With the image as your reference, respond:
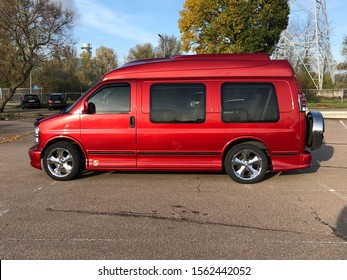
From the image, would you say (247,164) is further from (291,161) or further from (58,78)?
(58,78)

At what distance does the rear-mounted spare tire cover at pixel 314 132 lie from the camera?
5.97 metres

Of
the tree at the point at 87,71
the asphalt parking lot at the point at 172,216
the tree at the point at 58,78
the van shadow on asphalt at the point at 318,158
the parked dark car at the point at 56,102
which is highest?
the tree at the point at 87,71

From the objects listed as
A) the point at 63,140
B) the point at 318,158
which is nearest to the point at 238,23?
the point at 318,158

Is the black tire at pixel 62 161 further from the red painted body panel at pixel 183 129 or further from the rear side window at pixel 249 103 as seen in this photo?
the rear side window at pixel 249 103

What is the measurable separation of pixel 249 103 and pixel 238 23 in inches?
884

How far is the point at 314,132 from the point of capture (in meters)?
5.98

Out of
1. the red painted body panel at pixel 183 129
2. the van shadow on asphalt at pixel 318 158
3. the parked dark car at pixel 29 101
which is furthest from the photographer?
the parked dark car at pixel 29 101

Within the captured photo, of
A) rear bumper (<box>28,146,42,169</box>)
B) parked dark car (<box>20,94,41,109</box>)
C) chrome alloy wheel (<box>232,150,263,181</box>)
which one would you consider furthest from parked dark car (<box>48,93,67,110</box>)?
Answer: chrome alloy wheel (<box>232,150,263,181</box>)

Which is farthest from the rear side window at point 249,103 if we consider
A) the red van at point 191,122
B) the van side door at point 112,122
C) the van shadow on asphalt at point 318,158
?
the van side door at point 112,122

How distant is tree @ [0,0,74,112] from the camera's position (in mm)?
20750

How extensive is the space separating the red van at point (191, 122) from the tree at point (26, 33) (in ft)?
59.0

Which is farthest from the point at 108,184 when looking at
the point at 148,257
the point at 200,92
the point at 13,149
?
the point at 13,149

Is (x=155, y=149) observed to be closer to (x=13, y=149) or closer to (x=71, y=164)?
(x=71, y=164)

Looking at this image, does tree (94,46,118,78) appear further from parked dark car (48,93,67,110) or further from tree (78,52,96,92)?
parked dark car (48,93,67,110)
